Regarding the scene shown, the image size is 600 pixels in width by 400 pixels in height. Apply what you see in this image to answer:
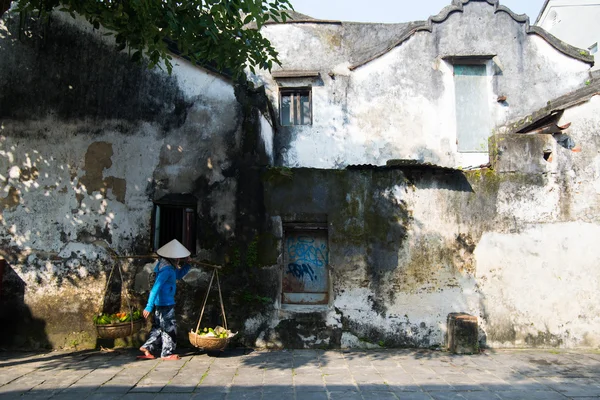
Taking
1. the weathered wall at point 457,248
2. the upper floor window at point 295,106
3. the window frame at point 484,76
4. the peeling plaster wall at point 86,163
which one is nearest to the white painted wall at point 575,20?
the window frame at point 484,76

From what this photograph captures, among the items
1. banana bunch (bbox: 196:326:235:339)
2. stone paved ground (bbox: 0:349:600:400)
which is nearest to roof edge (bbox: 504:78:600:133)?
stone paved ground (bbox: 0:349:600:400)

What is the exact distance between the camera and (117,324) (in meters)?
6.25

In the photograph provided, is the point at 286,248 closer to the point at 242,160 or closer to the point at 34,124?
the point at 242,160

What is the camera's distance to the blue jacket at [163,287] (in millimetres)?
6461

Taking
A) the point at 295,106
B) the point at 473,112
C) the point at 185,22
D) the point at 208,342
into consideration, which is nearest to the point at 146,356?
the point at 208,342

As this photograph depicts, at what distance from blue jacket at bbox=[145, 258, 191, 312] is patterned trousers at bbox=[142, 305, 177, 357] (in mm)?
Answer: 141

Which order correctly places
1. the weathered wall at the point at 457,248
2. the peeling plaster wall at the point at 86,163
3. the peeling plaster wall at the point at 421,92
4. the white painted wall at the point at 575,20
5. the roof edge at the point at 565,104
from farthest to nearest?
the white painted wall at the point at 575,20
the peeling plaster wall at the point at 421,92
the roof edge at the point at 565,104
the weathered wall at the point at 457,248
the peeling plaster wall at the point at 86,163

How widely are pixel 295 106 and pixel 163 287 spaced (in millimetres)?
7469

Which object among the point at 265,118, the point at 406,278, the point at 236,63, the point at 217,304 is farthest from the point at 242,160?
the point at 406,278

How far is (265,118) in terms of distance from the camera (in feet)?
26.2

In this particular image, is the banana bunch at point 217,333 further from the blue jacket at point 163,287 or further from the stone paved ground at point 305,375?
the blue jacket at point 163,287

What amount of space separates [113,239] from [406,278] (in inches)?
196

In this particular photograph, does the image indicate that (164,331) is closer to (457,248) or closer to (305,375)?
(305,375)

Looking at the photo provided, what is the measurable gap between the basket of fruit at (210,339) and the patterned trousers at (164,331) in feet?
1.19
